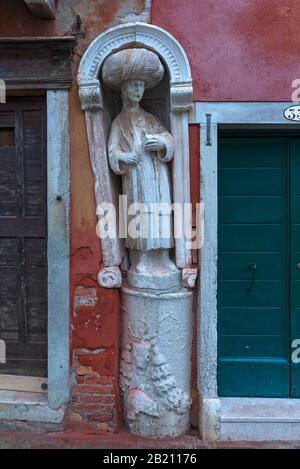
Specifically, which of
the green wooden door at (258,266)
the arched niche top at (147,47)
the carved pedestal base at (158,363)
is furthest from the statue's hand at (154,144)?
the carved pedestal base at (158,363)

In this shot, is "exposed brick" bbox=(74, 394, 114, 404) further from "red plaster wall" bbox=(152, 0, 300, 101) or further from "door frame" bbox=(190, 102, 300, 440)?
"red plaster wall" bbox=(152, 0, 300, 101)

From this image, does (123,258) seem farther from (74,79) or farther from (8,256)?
(74,79)

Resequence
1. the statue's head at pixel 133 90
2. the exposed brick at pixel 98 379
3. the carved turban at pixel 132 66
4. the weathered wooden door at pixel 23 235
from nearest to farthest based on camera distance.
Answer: the carved turban at pixel 132 66, the statue's head at pixel 133 90, the exposed brick at pixel 98 379, the weathered wooden door at pixel 23 235

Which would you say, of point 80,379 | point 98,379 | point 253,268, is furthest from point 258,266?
point 80,379

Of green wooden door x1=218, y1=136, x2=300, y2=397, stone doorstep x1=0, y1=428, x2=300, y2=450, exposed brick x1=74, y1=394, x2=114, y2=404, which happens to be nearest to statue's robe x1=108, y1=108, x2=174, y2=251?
green wooden door x1=218, y1=136, x2=300, y2=397

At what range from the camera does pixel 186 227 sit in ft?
9.25

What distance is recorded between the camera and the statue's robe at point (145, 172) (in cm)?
276

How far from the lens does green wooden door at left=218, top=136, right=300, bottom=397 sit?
3012mm

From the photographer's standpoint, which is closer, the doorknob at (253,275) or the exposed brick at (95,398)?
the exposed brick at (95,398)

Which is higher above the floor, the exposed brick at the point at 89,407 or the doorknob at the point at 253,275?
the doorknob at the point at 253,275

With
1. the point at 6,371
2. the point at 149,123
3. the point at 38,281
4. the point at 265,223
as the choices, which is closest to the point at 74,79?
the point at 149,123

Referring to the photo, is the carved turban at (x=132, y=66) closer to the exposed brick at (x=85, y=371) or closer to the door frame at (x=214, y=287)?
the door frame at (x=214, y=287)

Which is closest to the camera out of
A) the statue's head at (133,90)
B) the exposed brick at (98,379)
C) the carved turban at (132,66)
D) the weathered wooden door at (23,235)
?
the carved turban at (132,66)

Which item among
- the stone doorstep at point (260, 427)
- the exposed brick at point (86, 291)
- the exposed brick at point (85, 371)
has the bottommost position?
the stone doorstep at point (260, 427)
